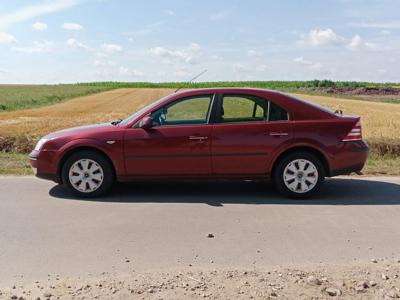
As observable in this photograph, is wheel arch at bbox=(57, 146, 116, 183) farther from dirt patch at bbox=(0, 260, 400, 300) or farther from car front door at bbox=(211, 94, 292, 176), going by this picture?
dirt patch at bbox=(0, 260, 400, 300)

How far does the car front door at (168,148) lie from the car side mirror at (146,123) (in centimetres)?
5

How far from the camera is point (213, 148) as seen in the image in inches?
→ 276

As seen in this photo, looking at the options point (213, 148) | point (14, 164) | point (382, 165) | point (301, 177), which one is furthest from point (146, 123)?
point (382, 165)

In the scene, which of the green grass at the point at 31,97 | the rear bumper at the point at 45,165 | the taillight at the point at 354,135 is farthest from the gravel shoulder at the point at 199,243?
the green grass at the point at 31,97

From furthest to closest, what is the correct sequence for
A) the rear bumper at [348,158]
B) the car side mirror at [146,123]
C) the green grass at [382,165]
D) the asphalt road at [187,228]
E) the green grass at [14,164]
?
1. the green grass at [382,165]
2. the green grass at [14,164]
3. the rear bumper at [348,158]
4. the car side mirror at [146,123]
5. the asphalt road at [187,228]

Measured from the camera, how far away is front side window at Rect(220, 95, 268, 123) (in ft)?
23.5

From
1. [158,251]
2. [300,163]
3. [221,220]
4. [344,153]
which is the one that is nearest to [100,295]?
[158,251]

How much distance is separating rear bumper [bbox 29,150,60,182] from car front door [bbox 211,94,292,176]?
7.65 ft

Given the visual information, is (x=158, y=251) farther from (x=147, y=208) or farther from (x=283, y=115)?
(x=283, y=115)

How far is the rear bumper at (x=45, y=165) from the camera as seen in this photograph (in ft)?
23.5

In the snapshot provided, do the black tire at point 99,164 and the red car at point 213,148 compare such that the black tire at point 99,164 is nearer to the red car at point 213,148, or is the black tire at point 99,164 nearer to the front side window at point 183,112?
the red car at point 213,148

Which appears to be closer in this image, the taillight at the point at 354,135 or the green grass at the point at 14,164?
the taillight at the point at 354,135

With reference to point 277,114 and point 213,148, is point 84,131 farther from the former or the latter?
point 277,114

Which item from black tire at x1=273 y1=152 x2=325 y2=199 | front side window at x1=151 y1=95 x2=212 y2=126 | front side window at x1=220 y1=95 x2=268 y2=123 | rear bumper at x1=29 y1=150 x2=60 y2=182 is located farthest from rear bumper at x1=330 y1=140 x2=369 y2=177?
rear bumper at x1=29 y1=150 x2=60 y2=182
